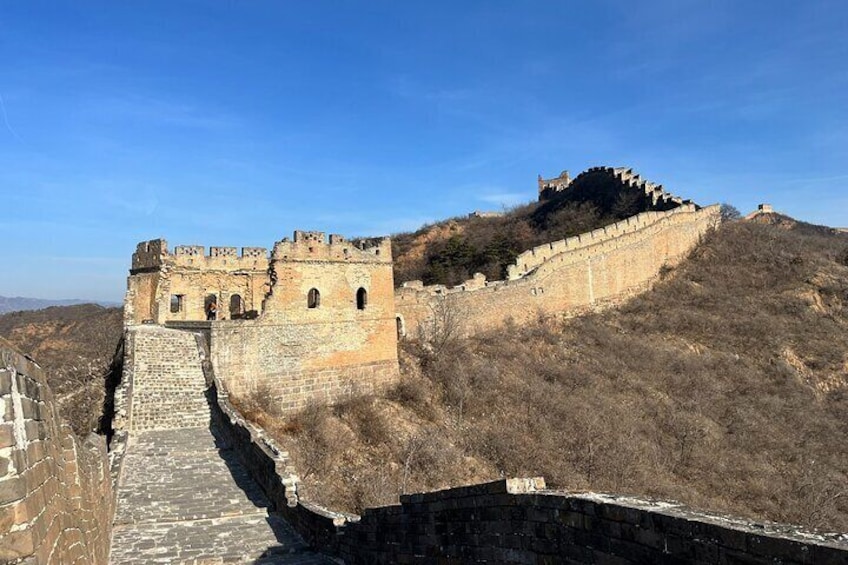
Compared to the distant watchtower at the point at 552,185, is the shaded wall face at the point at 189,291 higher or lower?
lower

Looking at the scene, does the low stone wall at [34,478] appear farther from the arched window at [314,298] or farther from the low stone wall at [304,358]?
the arched window at [314,298]

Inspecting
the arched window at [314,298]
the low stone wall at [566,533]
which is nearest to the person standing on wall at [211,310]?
the arched window at [314,298]

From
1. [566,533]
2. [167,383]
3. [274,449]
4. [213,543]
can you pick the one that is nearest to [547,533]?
[566,533]

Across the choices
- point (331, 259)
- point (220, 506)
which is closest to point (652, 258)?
point (331, 259)

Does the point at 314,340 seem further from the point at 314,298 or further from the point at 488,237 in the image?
the point at 488,237

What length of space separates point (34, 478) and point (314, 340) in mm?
13544

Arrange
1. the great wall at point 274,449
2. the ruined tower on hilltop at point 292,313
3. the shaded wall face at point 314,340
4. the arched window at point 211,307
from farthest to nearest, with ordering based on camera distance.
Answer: the arched window at point 211,307 → the ruined tower on hilltop at point 292,313 → the shaded wall face at point 314,340 → the great wall at point 274,449

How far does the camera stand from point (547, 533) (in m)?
4.16

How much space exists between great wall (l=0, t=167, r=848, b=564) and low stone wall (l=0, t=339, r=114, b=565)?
1 centimetres

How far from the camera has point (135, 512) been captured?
8.88 metres

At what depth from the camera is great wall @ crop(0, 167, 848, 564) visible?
320cm

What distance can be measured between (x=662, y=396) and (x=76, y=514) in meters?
19.3

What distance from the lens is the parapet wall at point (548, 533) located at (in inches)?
115

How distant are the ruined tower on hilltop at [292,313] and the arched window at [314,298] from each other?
28 millimetres
